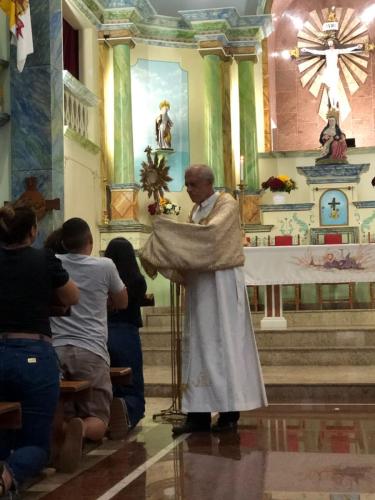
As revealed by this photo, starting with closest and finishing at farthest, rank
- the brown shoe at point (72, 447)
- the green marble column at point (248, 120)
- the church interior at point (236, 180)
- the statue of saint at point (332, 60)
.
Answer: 1. the brown shoe at point (72, 447)
2. the church interior at point (236, 180)
3. the green marble column at point (248, 120)
4. the statue of saint at point (332, 60)

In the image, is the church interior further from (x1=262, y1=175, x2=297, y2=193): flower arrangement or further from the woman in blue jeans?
the woman in blue jeans

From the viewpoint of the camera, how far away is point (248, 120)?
13969 mm

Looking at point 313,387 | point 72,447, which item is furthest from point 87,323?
point 313,387

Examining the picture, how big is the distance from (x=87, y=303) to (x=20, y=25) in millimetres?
4281

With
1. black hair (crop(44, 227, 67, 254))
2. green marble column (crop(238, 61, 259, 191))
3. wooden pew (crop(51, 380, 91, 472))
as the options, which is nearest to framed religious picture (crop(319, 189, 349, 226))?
green marble column (crop(238, 61, 259, 191))

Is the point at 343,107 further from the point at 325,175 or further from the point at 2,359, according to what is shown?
the point at 2,359

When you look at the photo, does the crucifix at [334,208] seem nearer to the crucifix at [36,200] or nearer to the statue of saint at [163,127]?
the statue of saint at [163,127]

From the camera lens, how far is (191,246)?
5203 millimetres

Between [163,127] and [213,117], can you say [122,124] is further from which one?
[213,117]

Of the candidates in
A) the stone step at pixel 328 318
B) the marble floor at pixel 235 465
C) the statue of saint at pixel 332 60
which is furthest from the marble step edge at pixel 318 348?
the statue of saint at pixel 332 60

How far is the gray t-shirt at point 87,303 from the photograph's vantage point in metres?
4.57

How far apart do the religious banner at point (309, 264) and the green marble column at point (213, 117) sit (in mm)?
3772

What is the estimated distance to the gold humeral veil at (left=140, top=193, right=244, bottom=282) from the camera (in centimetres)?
516

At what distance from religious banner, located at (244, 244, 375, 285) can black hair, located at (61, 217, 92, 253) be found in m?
5.19
